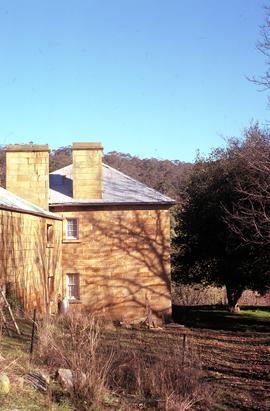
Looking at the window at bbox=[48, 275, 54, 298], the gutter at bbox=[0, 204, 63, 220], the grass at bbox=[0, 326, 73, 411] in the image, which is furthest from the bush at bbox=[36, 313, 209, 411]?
the window at bbox=[48, 275, 54, 298]

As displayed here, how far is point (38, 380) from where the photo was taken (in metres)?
7.92

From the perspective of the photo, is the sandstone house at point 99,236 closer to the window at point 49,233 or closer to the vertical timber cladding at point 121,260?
the vertical timber cladding at point 121,260

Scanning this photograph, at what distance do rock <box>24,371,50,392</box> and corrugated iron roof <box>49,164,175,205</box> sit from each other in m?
15.7

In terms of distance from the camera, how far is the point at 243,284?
991 inches

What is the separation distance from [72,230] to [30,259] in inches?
212

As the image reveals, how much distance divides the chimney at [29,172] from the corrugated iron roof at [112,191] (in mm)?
813

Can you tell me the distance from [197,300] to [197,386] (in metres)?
26.2

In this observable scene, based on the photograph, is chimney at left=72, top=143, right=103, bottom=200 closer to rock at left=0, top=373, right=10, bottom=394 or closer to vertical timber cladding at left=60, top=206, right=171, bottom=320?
vertical timber cladding at left=60, top=206, right=171, bottom=320

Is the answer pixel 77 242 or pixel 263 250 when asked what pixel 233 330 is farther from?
pixel 77 242

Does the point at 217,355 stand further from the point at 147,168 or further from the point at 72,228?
the point at 147,168

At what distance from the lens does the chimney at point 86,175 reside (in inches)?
944

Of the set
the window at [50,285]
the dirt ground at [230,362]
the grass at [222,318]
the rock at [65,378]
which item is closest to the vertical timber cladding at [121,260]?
the window at [50,285]

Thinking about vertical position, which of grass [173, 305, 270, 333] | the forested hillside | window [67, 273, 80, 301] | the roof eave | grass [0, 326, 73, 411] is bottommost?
grass [173, 305, 270, 333]

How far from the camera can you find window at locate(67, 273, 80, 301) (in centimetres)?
2420
